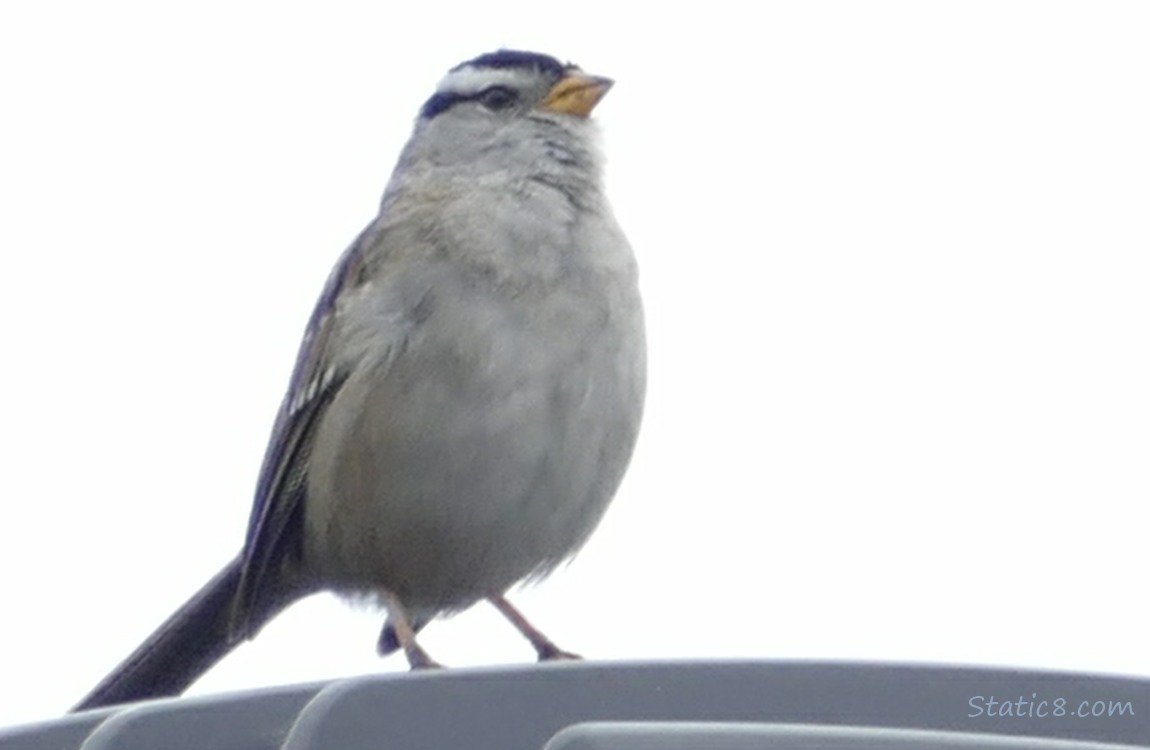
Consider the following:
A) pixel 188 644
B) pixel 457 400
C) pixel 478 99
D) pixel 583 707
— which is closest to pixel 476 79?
pixel 478 99

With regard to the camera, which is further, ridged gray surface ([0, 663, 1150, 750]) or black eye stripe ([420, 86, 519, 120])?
black eye stripe ([420, 86, 519, 120])

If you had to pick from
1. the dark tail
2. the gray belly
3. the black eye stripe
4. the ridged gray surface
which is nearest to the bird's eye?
the black eye stripe

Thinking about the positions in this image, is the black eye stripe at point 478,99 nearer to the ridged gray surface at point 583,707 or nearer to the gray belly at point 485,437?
the gray belly at point 485,437

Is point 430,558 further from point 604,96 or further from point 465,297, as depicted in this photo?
point 604,96

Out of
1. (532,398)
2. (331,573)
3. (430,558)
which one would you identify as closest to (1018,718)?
(532,398)

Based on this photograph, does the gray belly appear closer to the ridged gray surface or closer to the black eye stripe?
Result: the black eye stripe

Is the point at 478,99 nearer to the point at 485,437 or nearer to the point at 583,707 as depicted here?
the point at 485,437
